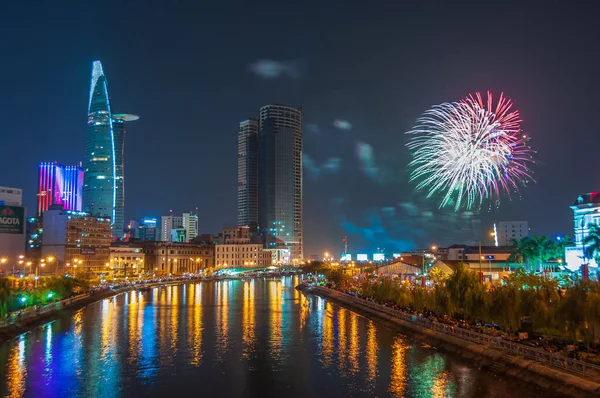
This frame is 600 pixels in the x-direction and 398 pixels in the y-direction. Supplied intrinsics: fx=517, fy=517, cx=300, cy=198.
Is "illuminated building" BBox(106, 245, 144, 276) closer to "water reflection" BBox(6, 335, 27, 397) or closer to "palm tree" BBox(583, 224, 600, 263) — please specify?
"water reflection" BBox(6, 335, 27, 397)

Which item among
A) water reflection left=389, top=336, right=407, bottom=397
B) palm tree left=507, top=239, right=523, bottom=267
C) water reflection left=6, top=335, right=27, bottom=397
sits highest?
palm tree left=507, top=239, right=523, bottom=267

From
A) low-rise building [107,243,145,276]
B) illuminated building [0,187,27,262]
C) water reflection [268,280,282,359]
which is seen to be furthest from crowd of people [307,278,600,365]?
low-rise building [107,243,145,276]

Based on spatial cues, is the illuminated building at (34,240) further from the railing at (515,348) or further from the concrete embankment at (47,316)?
the railing at (515,348)

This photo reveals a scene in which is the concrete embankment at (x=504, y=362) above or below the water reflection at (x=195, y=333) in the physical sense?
above

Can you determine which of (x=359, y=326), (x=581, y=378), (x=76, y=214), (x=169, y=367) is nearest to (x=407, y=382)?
(x=581, y=378)

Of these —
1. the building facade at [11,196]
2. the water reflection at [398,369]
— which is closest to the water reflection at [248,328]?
the water reflection at [398,369]

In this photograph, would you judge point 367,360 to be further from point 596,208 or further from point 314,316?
point 596,208
